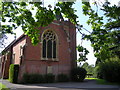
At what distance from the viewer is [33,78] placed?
21203mm

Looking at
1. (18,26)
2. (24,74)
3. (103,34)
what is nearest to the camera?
(103,34)

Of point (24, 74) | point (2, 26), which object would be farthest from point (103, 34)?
point (24, 74)

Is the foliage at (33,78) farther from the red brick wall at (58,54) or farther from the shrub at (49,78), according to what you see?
the red brick wall at (58,54)

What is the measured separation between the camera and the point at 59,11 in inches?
217

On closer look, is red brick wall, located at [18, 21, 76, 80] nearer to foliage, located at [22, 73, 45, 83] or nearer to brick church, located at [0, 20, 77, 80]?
brick church, located at [0, 20, 77, 80]

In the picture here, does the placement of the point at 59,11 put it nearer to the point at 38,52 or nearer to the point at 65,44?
the point at 38,52

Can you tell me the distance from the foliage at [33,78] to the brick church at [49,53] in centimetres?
71

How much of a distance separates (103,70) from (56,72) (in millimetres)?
7899

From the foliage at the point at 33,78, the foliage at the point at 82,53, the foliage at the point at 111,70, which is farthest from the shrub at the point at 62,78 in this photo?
the foliage at the point at 82,53

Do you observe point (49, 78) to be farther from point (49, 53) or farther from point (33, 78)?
point (49, 53)

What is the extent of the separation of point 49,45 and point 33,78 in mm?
6616

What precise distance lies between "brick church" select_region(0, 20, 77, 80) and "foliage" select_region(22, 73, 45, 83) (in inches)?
27.8

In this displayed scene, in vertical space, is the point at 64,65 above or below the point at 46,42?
below

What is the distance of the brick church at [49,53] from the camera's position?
22.1m
